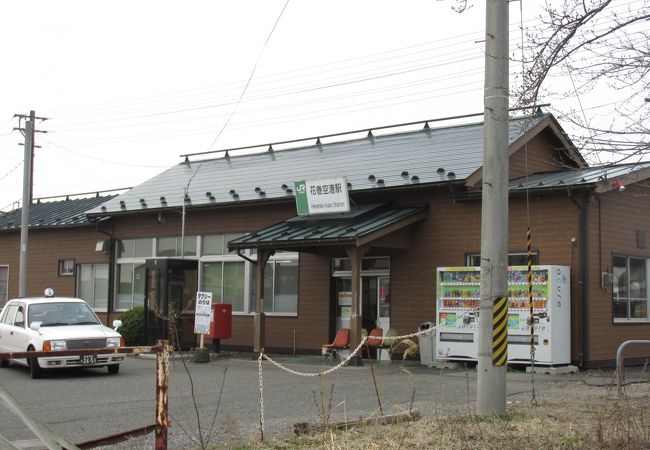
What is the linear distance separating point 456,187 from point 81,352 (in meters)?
13.1

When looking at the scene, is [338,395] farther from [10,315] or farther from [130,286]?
[130,286]

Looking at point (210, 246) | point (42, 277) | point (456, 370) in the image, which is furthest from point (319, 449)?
point (42, 277)

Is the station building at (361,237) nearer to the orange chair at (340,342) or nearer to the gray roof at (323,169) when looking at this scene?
the gray roof at (323,169)

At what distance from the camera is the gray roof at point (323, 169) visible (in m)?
20.5

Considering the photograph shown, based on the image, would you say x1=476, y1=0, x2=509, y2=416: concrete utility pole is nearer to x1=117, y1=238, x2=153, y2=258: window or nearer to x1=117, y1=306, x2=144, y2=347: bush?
x1=117, y1=306, x2=144, y2=347: bush

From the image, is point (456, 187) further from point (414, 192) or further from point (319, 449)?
point (319, 449)

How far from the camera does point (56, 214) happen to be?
33.8 metres

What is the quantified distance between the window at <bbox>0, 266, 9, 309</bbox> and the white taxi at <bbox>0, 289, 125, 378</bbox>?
51.9ft

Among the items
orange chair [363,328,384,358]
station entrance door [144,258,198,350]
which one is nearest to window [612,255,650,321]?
orange chair [363,328,384,358]

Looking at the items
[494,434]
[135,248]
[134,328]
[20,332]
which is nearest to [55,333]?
[20,332]

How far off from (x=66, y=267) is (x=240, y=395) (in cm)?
1937

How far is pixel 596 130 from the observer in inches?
347

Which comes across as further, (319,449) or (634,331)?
(634,331)

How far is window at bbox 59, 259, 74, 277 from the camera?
30.6 m
